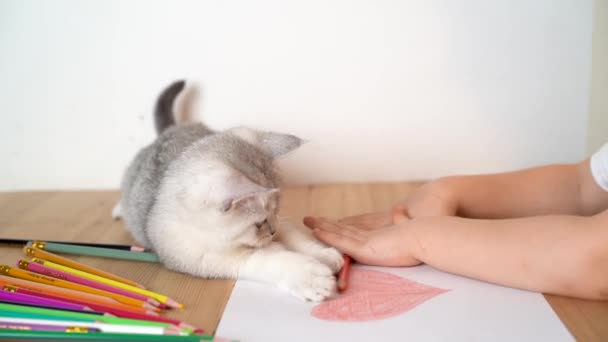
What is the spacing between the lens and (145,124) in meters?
1.43

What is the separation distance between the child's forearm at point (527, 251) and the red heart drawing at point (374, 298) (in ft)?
0.21

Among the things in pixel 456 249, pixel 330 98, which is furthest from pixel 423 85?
pixel 456 249

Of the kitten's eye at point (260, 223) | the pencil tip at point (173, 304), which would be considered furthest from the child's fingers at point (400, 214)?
the pencil tip at point (173, 304)

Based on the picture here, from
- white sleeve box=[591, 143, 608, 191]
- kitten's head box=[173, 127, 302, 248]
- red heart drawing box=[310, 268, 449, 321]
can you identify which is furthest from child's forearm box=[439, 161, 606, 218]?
kitten's head box=[173, 127, 302, 248]

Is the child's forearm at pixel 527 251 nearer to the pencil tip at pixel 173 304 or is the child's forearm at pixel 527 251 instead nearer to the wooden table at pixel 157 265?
the wooden table at pixel 157 265

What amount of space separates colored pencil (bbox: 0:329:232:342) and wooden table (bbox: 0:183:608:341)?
0.10m

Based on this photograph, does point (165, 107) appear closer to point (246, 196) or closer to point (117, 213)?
point (117, 213)

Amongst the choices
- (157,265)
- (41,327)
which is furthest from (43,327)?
(157,265)

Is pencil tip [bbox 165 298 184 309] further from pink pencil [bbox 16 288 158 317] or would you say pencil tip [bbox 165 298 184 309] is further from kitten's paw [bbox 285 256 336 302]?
kitten's paw [bbox 285 256 336 302]

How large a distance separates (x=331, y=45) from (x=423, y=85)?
0.25 metres

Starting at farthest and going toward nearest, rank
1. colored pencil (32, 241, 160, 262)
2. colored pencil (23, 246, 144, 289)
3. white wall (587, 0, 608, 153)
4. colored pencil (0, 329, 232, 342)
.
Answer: white wall (587, 0, 608, 153) → colored pencil (32, 241, 160, 262) → colored pencil (23, 246, 144, 289) → colored pencil (0, 329, 232, 342)

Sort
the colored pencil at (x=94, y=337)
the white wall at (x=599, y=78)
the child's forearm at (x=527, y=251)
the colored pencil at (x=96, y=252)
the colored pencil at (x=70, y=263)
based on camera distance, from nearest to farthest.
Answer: the colored pencil at (x=94, y=337)
the child's forearm at (x=527, y=251)
the colored pencil at (x=70, y=263)
the colored pencil at (x=96, y=252)
the white wall at (x=599, y=78)

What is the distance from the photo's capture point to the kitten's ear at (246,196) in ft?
2.69

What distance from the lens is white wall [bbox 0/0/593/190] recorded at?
1.31 m
